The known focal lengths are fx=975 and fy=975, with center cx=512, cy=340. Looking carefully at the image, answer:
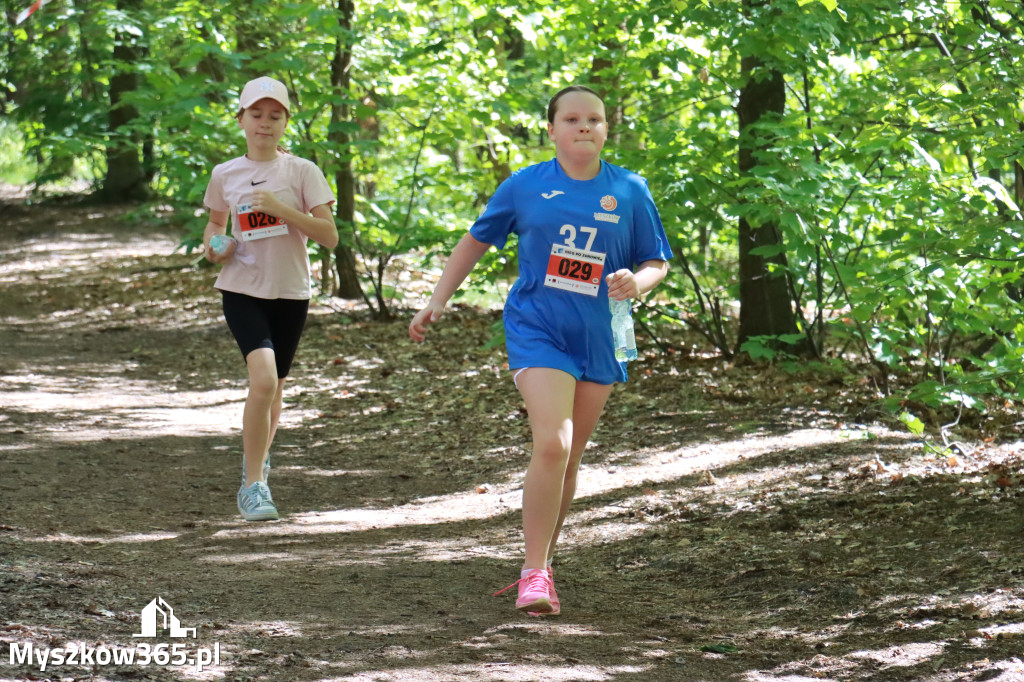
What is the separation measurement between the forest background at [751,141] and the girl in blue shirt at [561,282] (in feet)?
7.23

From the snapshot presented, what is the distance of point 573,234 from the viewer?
11.7 ft

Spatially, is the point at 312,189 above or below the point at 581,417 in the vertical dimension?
above

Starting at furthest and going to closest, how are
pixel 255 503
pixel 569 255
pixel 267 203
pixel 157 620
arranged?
pixel 255 503 → pixel 267 203 → pixel 569 255 → pixel 157 620

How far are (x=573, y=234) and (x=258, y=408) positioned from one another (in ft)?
6.50

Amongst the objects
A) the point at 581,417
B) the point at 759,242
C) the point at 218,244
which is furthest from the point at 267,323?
the point at 759,242

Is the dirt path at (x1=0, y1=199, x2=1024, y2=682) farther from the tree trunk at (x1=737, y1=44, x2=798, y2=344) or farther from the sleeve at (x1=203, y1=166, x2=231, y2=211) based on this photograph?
the sleeve at (x1=203, y1=166, x2=231, y2=211)

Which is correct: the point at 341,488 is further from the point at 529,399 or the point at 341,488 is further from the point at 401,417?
the point at 529,399

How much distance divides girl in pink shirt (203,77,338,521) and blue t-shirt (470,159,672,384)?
1.51m

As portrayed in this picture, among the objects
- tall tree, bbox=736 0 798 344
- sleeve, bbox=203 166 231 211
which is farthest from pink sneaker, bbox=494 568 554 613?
tall tree, bbox=736 0 798 344

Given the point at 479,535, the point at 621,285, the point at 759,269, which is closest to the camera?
the point at 621,285

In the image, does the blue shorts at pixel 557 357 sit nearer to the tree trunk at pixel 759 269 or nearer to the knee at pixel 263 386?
the knee at pixel 263 386

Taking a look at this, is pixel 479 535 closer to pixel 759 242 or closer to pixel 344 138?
pixel 759 242

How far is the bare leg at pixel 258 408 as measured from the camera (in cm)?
466

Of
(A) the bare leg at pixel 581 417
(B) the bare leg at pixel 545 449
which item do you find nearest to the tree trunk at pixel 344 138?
(A) the bare leg at pixel 581 417
